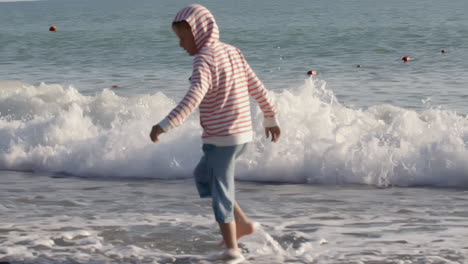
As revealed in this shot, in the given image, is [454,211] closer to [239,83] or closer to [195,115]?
[239,83]

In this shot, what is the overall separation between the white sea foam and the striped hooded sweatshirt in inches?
130

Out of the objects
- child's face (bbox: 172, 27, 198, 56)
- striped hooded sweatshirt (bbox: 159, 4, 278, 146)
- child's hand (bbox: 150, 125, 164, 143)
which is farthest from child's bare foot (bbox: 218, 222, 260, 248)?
child's face (bbox: 172, 27, 198, 56)

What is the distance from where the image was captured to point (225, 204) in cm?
470

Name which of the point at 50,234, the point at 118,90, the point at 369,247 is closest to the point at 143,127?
the point at 50,234

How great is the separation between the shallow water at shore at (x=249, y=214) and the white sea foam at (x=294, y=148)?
1.34 feet

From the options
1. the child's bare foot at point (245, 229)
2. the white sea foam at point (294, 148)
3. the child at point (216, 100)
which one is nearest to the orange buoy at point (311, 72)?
the white sea foam at point (294, 148)

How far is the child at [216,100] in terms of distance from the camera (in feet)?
14.3

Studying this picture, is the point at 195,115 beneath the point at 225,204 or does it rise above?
above

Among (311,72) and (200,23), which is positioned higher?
(311,72)

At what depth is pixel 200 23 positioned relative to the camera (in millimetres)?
4453

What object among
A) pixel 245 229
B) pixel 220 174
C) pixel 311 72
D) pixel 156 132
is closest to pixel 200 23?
pixel 156 132

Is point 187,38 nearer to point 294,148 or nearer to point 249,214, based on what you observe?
point 249,214

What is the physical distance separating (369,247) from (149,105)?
293 inches

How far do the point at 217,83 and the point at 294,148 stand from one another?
4.06 metres
